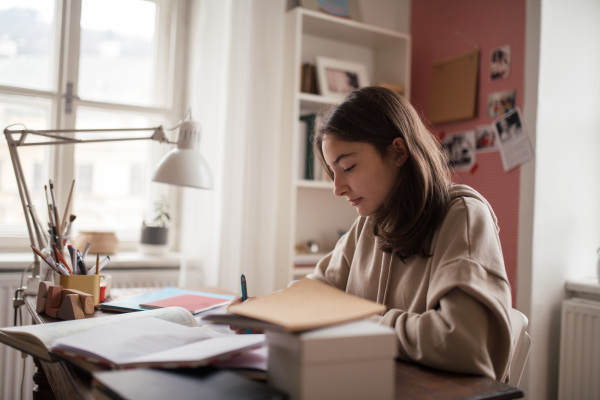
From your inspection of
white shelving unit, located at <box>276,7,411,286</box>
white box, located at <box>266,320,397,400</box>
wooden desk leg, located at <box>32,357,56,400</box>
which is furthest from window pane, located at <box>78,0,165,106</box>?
white box, located at <box>266,320,397,400</box>

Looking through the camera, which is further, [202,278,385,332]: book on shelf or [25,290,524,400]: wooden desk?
[25,290,524,400]: wooden desk

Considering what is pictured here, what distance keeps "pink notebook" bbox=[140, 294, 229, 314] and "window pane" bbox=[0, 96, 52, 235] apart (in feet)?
3.73

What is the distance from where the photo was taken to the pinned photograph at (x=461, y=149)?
8.57 ft

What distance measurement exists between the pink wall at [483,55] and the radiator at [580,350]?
0.23 meters

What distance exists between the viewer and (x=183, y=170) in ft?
5.08

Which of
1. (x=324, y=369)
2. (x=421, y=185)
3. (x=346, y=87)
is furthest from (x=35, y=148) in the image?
(x=324, y=369)

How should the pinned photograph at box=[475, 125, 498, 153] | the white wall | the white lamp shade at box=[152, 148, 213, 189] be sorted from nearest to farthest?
the white lamp shade at box=[152, 148, 213, 189], the white wall, the pinned photograph at box=[475, 125, 498, 153]

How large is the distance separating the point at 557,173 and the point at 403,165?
4.58 feet

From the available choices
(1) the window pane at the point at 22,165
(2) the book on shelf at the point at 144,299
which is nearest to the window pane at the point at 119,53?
(1) the window pane at the point at 22,165

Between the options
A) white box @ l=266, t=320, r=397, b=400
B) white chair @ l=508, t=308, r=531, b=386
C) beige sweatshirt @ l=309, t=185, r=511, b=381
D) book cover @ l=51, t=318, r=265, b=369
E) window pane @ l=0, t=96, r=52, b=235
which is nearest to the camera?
white box @ l=266, t=320, r=397, b=400

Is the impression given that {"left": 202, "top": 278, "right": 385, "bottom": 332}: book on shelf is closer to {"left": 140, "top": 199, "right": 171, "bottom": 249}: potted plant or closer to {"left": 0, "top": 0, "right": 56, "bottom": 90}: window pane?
{"left": 140, "top": 199, "right": 171, "bottom": 249}: potted plant

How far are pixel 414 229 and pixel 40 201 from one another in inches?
73.7

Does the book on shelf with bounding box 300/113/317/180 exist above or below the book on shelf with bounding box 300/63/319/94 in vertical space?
below

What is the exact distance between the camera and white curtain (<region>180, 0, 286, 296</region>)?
238 cm
